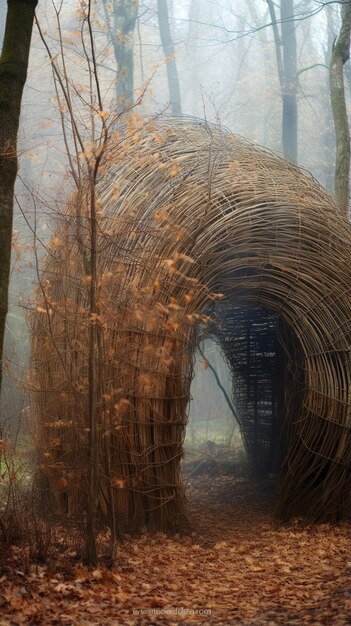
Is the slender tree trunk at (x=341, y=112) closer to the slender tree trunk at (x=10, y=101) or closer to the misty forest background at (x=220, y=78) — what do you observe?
the misty forest background at (x=220, y=78)

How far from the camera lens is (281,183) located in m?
7.25

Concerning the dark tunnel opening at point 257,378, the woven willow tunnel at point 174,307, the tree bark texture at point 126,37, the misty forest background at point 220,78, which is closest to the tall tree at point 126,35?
the tree bark texture at point 126,37

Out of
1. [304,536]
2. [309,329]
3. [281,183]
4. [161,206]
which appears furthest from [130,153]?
[304,536]

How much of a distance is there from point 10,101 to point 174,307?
1713mm

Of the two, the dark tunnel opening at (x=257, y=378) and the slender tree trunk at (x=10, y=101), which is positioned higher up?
the slender tree trunk at (x=10, y=101)

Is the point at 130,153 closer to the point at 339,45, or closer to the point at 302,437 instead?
the point at 302,437

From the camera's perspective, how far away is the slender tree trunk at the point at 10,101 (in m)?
4.43

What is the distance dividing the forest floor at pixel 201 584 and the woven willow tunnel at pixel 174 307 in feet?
1.60

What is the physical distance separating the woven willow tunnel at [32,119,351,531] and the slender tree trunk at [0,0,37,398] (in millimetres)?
582

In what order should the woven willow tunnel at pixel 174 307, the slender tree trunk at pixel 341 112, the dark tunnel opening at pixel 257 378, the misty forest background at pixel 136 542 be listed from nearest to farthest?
the misty forest background at pixel 136 542, the woven willow tunnel at pixel 174 307, the dark tunnel opening at pixel 257 378, the slender tree trunk at pixel 341 112

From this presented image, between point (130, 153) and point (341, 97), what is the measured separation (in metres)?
5.19

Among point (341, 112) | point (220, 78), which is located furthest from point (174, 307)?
point (220, 78)

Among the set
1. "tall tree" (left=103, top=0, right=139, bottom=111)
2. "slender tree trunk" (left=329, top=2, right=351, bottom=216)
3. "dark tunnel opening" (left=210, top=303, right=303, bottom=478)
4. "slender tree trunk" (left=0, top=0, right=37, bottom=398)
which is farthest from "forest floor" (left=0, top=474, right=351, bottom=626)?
"tall tree" (left=103, top=0, right=139, bottom=111)

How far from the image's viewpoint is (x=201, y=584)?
4949 mm
